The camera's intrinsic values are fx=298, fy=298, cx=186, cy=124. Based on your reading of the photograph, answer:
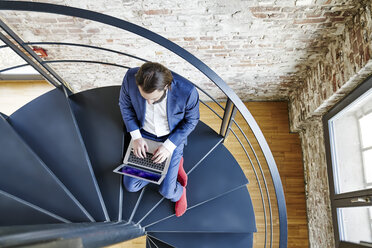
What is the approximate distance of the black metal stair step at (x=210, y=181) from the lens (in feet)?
7.70

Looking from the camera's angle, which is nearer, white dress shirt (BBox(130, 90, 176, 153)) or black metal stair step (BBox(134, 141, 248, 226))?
white dress shirt (BBox(130, 90, 176, 153))

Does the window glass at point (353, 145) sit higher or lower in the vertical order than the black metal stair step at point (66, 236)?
higher

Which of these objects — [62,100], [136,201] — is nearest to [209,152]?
[136,201]

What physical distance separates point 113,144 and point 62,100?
1.72 feet

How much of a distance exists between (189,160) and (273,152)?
74.9 inches

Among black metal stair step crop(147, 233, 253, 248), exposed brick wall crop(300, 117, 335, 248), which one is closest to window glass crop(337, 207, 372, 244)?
exposed brick wall crop(300, 117, 335, 248)

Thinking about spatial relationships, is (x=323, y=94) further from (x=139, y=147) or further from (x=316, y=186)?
(x=139, y=147)

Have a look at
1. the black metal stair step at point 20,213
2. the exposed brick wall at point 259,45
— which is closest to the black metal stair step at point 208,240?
the black metal stair step at point 20,213

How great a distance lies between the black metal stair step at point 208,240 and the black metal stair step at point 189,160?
0.33m

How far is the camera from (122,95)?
1.92m

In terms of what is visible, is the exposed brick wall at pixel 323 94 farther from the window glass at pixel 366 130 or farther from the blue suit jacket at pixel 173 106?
the blue suit jacket at pixel 173 106

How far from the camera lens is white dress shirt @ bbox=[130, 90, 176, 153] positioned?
1874 mm

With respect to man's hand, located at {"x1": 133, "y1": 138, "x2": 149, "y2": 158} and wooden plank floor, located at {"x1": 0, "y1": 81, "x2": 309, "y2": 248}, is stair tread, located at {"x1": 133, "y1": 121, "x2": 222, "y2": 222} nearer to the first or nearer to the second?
man's hand, located at {"x1": 133, "y1": 138, "x2": 149, "y2": 158}

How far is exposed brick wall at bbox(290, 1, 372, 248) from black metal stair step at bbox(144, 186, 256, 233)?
4.23 feet
